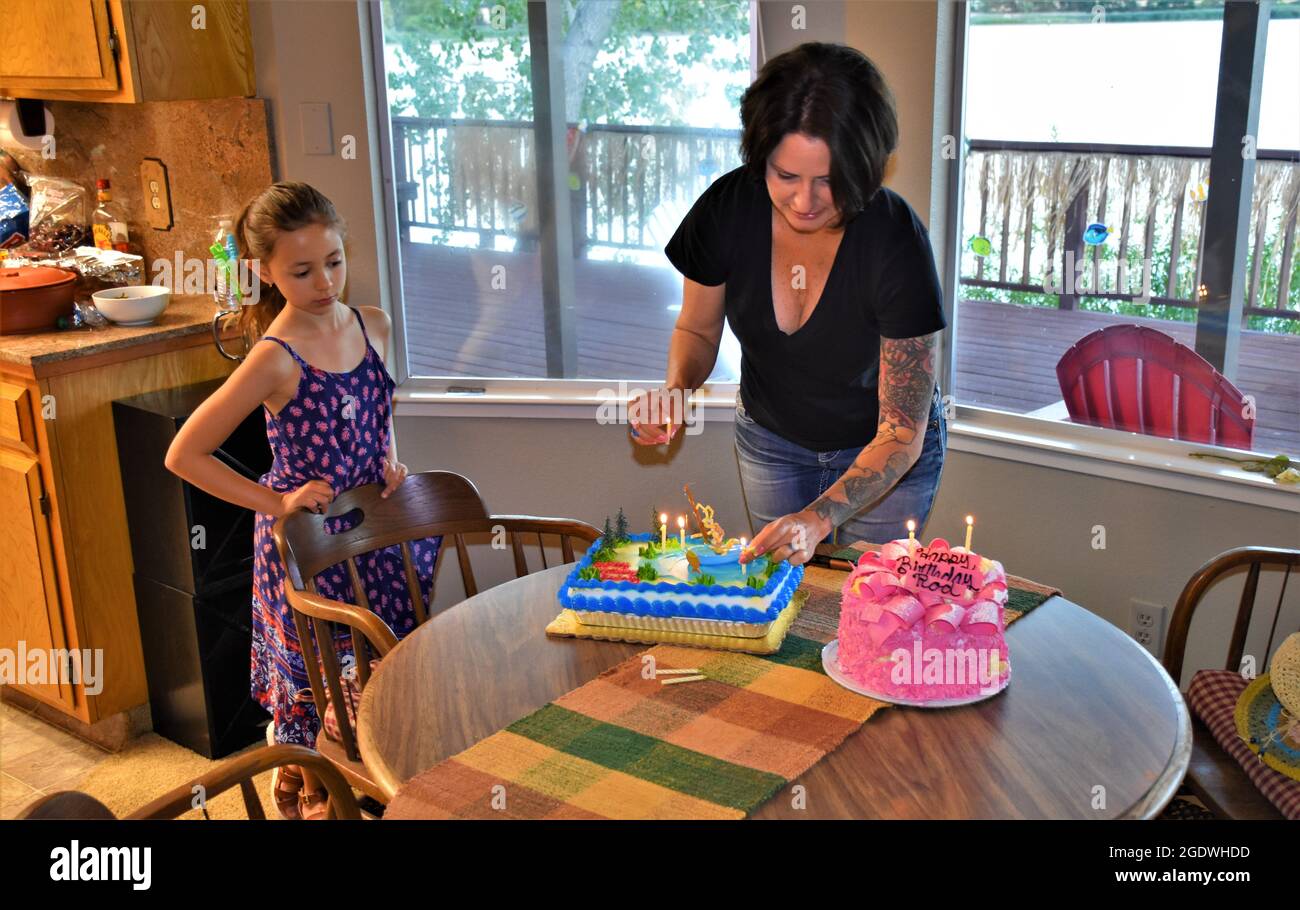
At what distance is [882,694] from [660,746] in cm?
30

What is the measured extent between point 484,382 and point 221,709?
1015 mm

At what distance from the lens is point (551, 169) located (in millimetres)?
3068

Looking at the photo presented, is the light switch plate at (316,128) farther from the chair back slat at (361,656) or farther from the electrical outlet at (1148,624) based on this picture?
the electrical outlet at (1148,624)

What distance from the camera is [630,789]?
1.38 meters

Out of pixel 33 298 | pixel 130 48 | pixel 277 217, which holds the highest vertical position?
pixel 130 48

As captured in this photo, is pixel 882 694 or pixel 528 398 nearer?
pixel 882 694

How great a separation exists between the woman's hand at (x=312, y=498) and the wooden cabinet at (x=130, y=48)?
1.26 m

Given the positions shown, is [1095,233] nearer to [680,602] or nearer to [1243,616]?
[1243,616]

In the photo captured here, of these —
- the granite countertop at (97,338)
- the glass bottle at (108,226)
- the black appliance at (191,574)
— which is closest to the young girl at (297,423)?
the black appliance at (191,574)

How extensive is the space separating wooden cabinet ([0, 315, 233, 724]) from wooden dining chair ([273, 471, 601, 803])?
0.94 m

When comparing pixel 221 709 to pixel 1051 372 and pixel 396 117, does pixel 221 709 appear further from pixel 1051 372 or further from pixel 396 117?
pixel 1051 372

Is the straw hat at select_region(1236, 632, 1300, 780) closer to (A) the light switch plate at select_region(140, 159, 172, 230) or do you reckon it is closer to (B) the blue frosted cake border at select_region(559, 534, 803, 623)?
(B) the blue frosted cake border at select_region(559, 534, 803, 623)

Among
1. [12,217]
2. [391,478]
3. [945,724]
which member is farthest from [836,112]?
[12,217]
